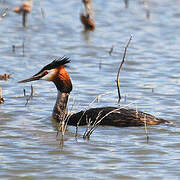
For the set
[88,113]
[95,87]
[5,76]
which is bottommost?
[88,113]

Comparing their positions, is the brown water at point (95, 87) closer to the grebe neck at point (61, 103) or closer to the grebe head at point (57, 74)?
the grebe neck at point (61, 103)

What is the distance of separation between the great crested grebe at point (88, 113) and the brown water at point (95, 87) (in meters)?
0.16

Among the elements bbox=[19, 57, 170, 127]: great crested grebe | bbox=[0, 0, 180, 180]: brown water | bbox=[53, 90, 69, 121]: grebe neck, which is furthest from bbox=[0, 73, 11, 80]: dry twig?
bbox=[53, 90, 69, 121]: grebe neck

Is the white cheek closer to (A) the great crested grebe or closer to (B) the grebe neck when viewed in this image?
(A) the great crested grebe

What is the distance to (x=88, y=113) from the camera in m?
10.2

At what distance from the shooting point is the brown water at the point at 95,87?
27.2ft

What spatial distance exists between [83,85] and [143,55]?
3055 mm

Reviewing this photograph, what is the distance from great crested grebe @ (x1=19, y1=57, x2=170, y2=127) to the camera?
33.0ft

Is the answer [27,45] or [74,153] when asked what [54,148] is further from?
[27,45]

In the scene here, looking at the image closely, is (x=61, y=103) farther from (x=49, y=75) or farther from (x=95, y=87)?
(x=95, y=87)

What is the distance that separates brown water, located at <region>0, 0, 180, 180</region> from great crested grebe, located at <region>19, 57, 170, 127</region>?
0.52ft

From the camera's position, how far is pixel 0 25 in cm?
1714

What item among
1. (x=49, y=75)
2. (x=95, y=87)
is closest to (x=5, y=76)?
Answer: (x=95, y=87)

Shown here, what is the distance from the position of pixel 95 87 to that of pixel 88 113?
2388 millimetres
